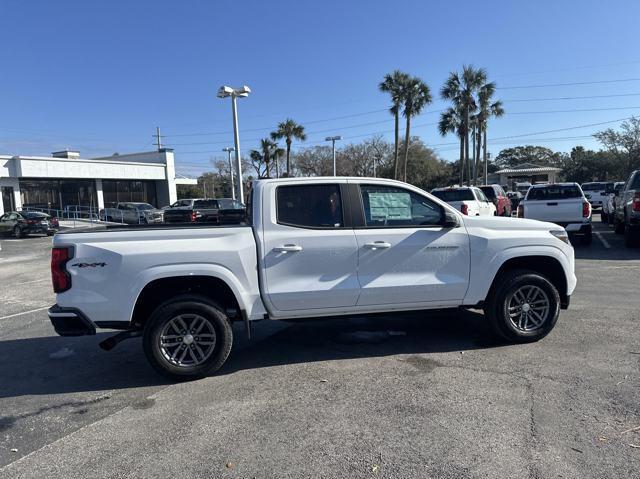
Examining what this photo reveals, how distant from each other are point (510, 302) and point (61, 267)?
14.7 feet

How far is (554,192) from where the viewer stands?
44.3 ft

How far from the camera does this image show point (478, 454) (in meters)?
3.25

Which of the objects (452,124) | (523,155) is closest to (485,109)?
(452,124)

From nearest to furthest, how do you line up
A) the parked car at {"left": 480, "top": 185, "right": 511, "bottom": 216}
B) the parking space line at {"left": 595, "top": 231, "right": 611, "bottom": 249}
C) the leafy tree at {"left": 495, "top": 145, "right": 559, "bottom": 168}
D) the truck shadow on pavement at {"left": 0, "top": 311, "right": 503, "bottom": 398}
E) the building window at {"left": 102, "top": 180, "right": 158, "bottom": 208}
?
the truck shadow on pavement at {"left": 0, "top": 311, "right": 503, "bottom": 398}
the parking space line at {"left": 595, "top": 231, "right": 611, "bottom": 249}
the parked car at {"left": 480, "top": 185, "right": 511, "bottom": 216}
the building window at {"left": 102, "top": 180, "right": 158, "bottom": 208}
the leafy tree at {"left": 495, "top": 145, "right": 559, "bottom": 168}

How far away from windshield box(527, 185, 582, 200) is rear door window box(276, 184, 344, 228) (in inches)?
397

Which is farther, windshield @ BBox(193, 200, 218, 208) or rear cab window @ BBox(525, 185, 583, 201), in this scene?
windshield @ BBox(193, 200, 218, 208)

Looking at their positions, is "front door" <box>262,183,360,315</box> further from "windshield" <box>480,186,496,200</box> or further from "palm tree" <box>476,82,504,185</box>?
"palm tree" <box>476,82,504,185</box>

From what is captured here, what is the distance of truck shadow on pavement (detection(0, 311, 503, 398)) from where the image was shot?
4.89m

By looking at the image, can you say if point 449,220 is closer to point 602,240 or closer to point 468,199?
point 468,199

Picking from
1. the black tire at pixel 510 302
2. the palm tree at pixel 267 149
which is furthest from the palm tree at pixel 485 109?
the black tire at pixel 510 302

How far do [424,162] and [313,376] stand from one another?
62.8 m

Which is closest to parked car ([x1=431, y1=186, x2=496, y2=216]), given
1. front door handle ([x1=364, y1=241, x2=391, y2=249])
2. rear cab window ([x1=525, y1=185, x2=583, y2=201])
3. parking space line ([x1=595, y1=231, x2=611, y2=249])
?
rear cab window ([x1=525, y1=185, x2=583, y2=201])

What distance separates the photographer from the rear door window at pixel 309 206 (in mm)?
4938

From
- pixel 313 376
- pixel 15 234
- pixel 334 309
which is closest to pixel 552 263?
pixel 334 309
